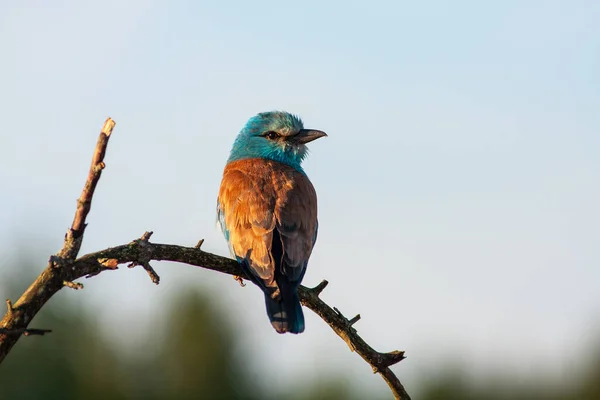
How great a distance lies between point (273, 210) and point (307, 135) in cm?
202

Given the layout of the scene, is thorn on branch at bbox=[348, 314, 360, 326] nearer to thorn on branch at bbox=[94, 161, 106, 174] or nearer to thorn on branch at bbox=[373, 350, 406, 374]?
thorn on branch at bbox=[373, 350, 406, 374]

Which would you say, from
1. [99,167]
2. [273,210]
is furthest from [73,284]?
[273,210]

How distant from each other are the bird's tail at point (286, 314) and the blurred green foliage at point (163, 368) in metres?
57.6

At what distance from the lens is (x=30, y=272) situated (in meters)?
68.4

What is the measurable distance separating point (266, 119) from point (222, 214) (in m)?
1.77

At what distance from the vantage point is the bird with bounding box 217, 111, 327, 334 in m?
8.29

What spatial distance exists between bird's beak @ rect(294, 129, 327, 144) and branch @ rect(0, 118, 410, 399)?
4.28 meters

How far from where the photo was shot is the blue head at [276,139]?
35.8 ft

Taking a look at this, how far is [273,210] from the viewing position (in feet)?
29.9

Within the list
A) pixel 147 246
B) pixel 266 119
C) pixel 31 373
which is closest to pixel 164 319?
pixel 31 373

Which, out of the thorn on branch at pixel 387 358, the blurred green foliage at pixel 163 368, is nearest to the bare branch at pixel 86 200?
the thorn on branch at pixel 387 358

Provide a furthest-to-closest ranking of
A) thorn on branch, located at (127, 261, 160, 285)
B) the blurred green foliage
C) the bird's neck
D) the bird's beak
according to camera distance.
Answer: the blurred green foliage
the bird's beak
the bird's neck
thorn on branch, located at (127, 261, 160, 285)

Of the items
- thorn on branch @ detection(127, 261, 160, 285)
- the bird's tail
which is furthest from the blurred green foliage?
thorn on branch @ detection(127, 261, 160, 285)

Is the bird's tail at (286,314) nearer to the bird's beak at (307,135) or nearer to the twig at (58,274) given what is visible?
the twig at (58,274)
